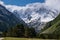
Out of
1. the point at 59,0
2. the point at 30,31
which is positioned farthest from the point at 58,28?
the point at 30,31

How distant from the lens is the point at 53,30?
14312 cm

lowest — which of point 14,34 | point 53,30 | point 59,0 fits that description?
point 14,34

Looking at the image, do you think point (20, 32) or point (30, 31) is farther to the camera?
point (30, 31)

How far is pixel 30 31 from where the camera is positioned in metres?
79.8

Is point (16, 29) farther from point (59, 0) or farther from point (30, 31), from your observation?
point (59, 0)

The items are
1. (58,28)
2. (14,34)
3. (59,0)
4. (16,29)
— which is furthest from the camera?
(59,0)

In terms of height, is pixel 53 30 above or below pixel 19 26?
above

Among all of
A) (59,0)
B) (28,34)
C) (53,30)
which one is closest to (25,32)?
(28,34)

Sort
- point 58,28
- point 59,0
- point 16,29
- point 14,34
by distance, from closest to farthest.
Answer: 1. point 14,34
2. point 16,29
3. point 58,28
4. point 59,0

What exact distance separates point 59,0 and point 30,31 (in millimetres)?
100837

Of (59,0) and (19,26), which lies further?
(59,0)

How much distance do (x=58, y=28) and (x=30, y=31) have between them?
66.5 m

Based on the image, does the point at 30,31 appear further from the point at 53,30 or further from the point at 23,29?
the point at 53,30

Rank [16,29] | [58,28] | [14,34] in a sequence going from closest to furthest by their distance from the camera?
[14,34], [16,29], [58,28]
